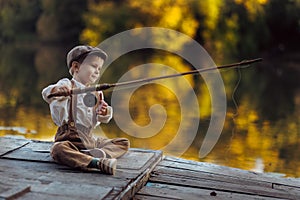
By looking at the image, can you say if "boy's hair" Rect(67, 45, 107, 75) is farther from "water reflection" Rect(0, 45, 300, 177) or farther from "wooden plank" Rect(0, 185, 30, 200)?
"water reflection" Rect(0, 45, 300, 177)

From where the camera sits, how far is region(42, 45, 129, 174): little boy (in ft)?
9.91

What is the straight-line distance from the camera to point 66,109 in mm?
3090

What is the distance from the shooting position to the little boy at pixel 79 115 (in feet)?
9.91

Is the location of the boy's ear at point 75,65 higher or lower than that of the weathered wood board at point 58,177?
higher

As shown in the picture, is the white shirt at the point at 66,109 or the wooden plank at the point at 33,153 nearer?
the white shirt at the point at 66,109

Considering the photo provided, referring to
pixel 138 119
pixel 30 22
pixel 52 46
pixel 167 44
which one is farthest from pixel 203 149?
pixel 30 22

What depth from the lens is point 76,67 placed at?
3234 mm

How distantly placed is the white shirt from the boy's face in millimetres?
39

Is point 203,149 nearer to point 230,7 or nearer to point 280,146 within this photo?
point 280,146

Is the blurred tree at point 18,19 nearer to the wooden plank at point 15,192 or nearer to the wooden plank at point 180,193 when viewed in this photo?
the wooden plank at point 180,193

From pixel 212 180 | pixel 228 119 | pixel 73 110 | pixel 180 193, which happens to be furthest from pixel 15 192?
pixel 228 119

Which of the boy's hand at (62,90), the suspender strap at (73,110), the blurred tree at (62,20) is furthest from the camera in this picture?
the blurred tree at (62,20)

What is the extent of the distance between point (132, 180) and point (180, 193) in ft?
0.92

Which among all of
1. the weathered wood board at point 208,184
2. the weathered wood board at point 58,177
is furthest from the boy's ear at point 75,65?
the weathered wood board at point 208,184
